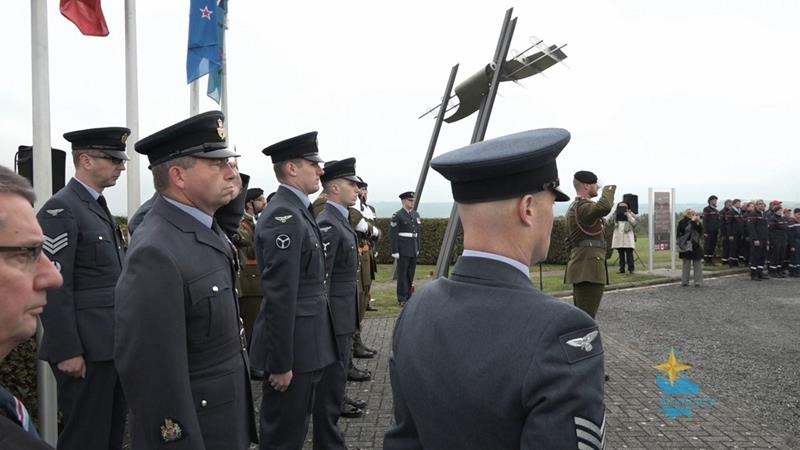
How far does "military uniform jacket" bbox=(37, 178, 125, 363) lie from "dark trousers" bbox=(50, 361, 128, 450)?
12 centimetres

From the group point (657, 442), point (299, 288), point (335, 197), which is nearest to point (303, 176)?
point (299, 288)

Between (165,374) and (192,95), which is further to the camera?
(192,95)

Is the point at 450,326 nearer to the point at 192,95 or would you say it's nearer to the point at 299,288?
the point at 299,288

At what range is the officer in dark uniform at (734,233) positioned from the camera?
19.3 metres

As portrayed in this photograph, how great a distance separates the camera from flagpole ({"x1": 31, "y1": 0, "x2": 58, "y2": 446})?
4594 mm

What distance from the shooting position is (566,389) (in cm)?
136

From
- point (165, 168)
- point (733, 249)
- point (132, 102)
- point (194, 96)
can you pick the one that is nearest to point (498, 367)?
point (165, 168)

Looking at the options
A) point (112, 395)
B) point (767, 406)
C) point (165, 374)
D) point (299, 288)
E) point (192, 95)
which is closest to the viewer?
point (165, 374)

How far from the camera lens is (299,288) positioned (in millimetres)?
4207

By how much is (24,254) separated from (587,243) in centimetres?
647

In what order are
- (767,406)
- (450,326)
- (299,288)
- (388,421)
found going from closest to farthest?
1. (450,326)
2. (299,288)
3. (388,421)
4. (767,406)

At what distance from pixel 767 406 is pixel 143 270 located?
622 centimetres

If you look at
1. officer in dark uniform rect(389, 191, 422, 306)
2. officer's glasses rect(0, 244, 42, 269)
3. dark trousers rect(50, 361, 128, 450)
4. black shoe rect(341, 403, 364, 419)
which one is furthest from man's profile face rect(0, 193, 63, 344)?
officer in dark uniform rect(389, 191, 422, 306)

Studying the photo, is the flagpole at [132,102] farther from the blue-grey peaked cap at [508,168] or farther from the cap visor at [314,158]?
the blue-grey peaked cap at [508,168]
